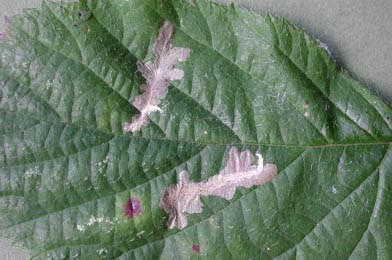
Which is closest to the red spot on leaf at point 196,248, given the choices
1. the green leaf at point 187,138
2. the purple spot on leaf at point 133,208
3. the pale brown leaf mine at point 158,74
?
the green leaf at point 187,138

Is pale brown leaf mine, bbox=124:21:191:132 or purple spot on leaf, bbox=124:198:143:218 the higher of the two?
pale brown leaf mine, bbox=124:21:191:132

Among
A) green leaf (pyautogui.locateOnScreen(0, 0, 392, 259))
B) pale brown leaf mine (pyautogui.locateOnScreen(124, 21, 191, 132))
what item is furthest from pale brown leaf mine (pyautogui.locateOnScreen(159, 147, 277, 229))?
pale brown leaf mine (pyautogui.locateOnScreen(124, 21, 191, 132))

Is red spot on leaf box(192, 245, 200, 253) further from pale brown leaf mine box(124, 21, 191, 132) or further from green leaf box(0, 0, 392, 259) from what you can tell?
pale brown leaf mine box(124, 21, 191, 132)

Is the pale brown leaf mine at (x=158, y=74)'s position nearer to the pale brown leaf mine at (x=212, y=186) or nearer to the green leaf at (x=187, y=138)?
the green leaf at (x=187, y=138)

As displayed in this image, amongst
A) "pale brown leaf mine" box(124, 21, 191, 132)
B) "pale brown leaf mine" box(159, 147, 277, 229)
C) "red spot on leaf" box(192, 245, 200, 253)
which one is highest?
"pale brown leaf mine" box(124, 21, 191, 132)

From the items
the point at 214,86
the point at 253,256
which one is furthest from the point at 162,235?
the point at 214,86
